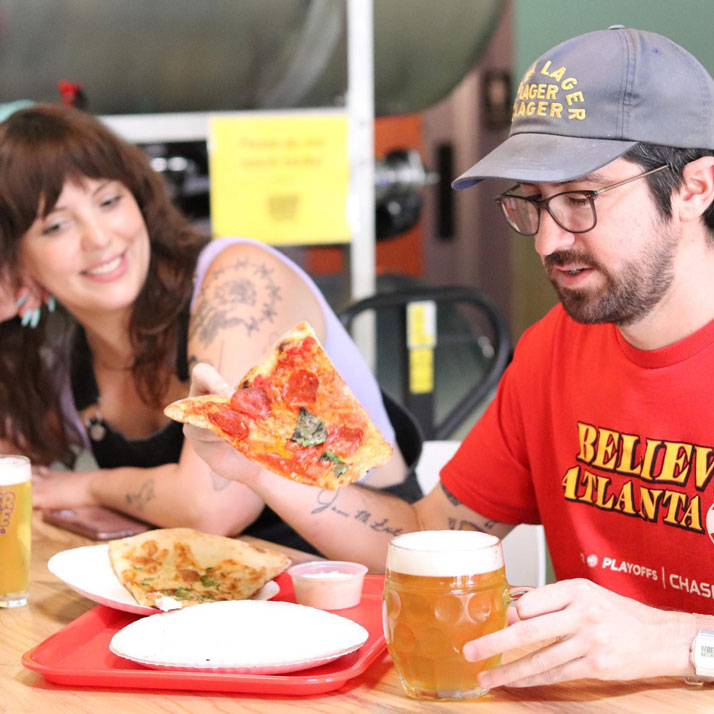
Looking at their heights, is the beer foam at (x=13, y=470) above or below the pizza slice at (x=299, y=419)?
below

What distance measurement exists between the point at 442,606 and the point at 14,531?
683mm

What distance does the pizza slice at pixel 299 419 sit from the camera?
1400 millimetres

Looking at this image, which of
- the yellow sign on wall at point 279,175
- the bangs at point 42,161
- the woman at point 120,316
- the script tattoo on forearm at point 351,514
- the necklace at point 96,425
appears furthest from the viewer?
the yellow sign on wall at point 279,175

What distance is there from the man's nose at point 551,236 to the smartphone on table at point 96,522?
859 mm

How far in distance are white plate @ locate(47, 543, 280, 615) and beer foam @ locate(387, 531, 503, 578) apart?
370 mm

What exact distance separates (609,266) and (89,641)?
786mm

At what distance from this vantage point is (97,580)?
1.50 metres

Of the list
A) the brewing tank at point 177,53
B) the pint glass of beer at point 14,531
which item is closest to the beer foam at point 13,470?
the pint glass of beer at point 14,531

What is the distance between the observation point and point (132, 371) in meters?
2.30

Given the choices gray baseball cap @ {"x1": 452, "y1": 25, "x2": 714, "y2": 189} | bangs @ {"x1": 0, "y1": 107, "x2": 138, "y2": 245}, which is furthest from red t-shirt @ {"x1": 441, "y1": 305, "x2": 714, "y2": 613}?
bangs @ {"x1": 0, "y1": 107, "x2": 138, "y2": 245}

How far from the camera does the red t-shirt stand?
148 centimetres

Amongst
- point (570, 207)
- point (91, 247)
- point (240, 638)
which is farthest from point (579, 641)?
point (91, 247)

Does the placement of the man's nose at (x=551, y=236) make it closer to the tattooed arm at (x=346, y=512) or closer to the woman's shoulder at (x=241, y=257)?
the tattooed arm at (x=346, y=512)

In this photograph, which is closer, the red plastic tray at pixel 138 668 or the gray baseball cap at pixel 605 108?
the red plastic tray at pixel 138 668
